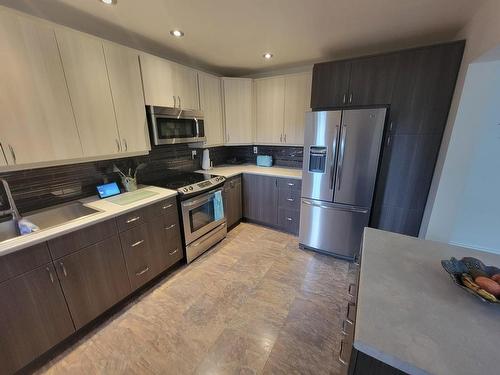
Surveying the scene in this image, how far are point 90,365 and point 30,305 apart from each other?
1.89 feet

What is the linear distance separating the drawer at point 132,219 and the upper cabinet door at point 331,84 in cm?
225

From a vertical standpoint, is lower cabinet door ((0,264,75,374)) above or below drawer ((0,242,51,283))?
below

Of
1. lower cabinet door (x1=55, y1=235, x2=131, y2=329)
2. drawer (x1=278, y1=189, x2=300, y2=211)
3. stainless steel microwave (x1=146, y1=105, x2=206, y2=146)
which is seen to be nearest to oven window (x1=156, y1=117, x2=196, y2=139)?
stainless steel microwave (x1=146, y1=105, x2=206, y2=146)

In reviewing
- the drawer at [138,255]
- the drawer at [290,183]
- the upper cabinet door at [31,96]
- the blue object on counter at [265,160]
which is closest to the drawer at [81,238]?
the drawer at [138,255]

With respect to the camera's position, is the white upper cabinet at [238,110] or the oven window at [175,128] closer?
the oven window at [175,128]

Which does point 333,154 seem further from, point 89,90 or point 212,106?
point 89,90

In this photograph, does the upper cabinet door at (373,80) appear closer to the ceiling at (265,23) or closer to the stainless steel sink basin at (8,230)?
the ceiling at (265,23)

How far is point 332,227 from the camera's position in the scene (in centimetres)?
251

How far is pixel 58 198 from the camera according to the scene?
1850mm

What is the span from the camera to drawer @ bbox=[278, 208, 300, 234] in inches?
118

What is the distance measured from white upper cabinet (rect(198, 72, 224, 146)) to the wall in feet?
8.75

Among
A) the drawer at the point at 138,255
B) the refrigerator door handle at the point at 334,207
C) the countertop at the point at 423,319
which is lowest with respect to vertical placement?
the drawer at the point at 138,255

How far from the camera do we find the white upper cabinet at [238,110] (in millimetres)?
3188

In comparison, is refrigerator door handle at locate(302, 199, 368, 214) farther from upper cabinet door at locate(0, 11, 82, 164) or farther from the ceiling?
upper cabinet door at locate(0, 11, 82, 164)
